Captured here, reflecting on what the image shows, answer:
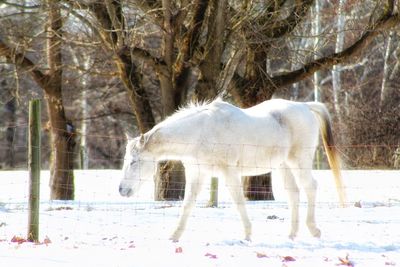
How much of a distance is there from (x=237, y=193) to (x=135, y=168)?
4.07ft

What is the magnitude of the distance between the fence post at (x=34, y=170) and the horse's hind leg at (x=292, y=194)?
306 cm

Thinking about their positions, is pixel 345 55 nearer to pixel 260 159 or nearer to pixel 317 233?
pixel 260 159

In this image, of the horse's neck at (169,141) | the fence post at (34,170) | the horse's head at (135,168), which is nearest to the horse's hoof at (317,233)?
the horse's neck at (169,141)

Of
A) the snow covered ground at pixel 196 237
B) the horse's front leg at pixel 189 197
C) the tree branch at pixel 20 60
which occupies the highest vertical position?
the tree branch at pixel 20 60

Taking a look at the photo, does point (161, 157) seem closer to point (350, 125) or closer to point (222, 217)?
point (222, 217)

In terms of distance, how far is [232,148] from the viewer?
26.1 feet

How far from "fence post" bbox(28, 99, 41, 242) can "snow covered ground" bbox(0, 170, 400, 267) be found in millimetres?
199

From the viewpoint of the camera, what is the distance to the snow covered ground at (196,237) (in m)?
6.34

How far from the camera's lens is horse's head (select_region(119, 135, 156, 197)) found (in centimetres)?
786

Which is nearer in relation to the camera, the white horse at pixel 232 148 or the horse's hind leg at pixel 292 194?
the white horse at pixel 232 148

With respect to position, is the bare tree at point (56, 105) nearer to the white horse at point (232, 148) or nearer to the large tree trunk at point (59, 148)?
the large tree trunk at point (59, 148)

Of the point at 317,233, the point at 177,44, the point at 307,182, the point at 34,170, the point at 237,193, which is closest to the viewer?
the point at 34,170

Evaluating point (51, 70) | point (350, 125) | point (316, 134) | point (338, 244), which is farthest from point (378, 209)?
point (350, 125)

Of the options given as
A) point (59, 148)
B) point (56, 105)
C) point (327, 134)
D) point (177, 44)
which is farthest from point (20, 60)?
point (327, 134)
